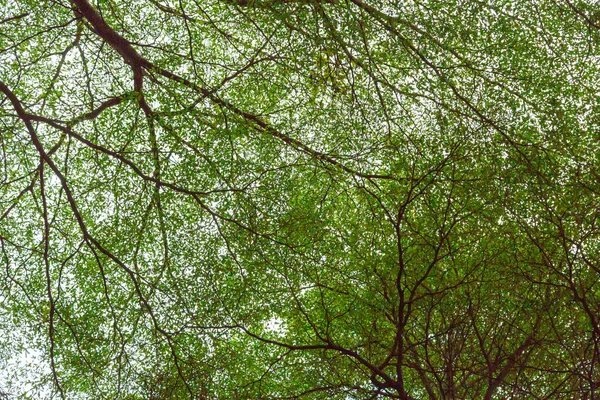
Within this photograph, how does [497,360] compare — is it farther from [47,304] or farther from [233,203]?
[47,304]

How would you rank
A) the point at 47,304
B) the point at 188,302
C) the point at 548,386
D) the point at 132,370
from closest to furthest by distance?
the point at 548,386, the point at 132,370, the point at 188,302, the point at 47,304

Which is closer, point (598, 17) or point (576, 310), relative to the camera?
point (576, 310)

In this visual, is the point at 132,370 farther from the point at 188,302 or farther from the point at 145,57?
the point at 145,57

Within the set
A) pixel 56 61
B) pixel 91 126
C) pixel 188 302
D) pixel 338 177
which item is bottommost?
pixel 188 302

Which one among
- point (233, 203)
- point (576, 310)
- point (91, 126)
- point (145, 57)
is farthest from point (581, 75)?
point (91, 126)

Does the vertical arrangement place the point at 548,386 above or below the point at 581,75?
below

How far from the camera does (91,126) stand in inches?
351

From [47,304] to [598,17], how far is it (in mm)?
7012

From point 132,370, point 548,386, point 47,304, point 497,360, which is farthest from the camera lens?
point 47,304

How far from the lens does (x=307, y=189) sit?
940 cm

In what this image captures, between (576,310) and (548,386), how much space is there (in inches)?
34.9

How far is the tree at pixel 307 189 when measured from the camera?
21.8 feet

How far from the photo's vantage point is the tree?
21.8 feet

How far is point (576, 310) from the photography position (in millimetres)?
6484
